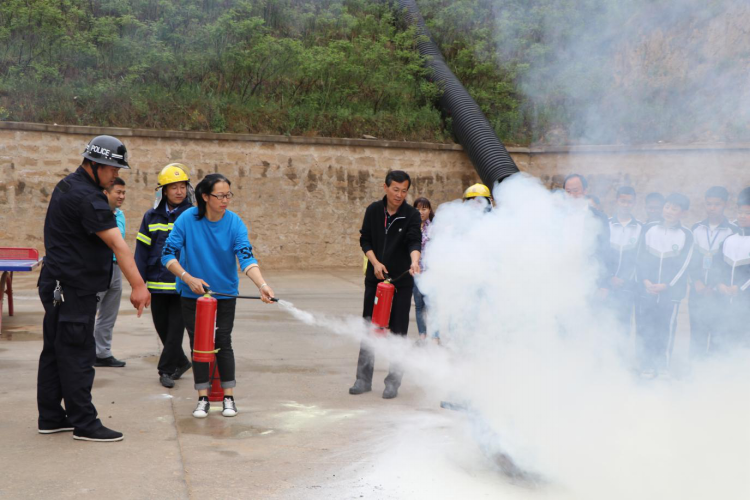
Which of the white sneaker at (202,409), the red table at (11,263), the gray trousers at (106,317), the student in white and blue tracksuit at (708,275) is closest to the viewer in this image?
the white sneaker at (202,409)

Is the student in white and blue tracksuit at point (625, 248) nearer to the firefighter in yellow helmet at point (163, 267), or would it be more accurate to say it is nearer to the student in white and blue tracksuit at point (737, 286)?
the student in white and blue tracksuit at point (737, 286)

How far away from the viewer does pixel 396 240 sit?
5648 millimetres

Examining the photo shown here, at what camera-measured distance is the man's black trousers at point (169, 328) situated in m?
5.73

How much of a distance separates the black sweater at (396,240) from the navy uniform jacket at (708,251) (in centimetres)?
264

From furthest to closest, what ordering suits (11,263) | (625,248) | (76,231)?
1. (11,263)
2. (625,248)
3. (76,231)

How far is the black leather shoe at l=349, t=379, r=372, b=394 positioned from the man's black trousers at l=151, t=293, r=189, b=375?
1.53m

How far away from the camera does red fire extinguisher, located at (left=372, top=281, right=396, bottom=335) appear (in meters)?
5.39

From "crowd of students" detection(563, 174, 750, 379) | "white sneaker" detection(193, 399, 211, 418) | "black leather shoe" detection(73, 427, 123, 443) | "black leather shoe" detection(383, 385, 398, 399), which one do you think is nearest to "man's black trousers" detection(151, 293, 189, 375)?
"white sneaker" detection(193, 399, 211, 418)

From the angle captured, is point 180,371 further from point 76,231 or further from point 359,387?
point 76,231

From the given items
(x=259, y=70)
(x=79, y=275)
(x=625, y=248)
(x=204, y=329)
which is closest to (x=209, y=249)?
(x=204, y=329)

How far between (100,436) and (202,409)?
76cm

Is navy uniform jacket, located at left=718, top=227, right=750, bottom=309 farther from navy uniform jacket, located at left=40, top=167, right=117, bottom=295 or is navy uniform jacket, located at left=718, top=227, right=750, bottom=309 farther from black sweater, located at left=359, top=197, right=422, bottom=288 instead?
navy uniform jacket, located at left=40, top=167, right=117, bottom=295

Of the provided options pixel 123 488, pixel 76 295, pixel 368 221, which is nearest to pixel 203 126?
pixel 368 221

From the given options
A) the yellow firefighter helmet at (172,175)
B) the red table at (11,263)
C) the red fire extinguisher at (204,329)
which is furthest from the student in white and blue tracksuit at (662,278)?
the red table at (11,263)
